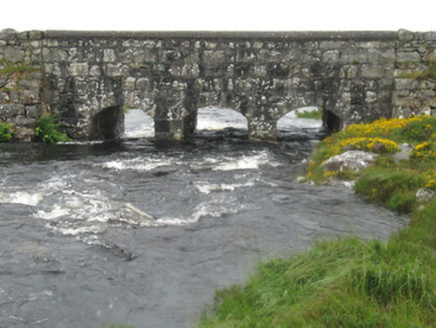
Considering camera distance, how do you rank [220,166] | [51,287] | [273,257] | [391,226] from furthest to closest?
[220,166] < [391,226] < [273,257] < [51,287]

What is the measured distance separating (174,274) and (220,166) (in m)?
7.26

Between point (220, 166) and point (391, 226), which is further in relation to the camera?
point (220, 166)

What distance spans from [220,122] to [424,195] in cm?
1537

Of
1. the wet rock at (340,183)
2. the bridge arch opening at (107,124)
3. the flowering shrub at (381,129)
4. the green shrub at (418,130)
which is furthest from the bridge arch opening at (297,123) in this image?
the wet rock at (340,183)

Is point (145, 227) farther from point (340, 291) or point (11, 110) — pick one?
point (11, 110)

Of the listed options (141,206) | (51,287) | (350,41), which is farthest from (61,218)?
(350,41)

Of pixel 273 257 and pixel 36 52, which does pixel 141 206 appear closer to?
pixel 273 257

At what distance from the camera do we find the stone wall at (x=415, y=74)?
1689 centimetres

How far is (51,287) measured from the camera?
7.15m

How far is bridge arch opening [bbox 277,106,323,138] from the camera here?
70.7 ft

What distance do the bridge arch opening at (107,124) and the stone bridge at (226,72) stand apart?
100 centimetres

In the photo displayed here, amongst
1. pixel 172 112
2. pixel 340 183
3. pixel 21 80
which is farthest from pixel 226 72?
pixel 340 183

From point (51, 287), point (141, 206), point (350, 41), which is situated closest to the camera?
point (51, 287)

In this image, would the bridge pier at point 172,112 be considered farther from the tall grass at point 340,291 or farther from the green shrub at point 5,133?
the tall grass at point 340,291
